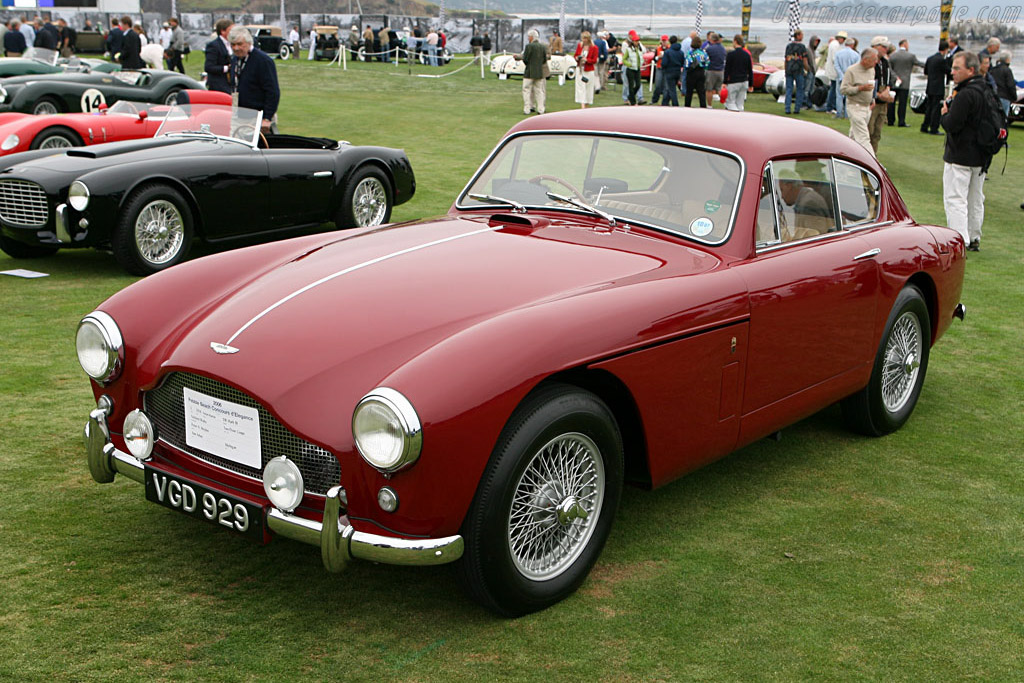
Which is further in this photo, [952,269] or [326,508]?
[952,269]

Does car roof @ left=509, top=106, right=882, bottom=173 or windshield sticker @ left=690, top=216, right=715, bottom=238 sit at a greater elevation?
car roof @ left=509, top=106, right=882, bottom=173

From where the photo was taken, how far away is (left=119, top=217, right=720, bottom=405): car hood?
130 inches

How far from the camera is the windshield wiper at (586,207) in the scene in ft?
14.8

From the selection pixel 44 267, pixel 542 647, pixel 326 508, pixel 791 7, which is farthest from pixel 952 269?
pixel 791 7

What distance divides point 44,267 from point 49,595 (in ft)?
19.4

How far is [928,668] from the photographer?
317 centimetres

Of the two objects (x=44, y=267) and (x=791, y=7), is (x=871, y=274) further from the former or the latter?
(x=791, y=7)

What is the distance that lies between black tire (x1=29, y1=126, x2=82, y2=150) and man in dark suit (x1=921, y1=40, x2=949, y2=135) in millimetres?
16521

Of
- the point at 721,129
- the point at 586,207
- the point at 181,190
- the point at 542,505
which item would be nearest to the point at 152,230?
the point at 181,190

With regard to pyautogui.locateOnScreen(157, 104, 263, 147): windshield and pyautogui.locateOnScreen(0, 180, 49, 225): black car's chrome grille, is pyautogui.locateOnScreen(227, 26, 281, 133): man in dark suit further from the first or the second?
pyautogui.locateOnScreen(0, 180, 49, 225): black car's chrome grille

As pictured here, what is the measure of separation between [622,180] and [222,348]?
7.07ft

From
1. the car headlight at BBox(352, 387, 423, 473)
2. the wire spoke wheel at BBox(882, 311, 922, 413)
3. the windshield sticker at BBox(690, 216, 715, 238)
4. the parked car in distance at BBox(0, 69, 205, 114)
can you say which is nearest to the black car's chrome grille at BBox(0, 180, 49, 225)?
the windshield sticker at BBox(690, 216, 715, 238)

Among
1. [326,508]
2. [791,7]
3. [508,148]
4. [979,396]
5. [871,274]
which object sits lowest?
[979,396]

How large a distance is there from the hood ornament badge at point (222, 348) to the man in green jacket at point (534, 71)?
63.5ft
